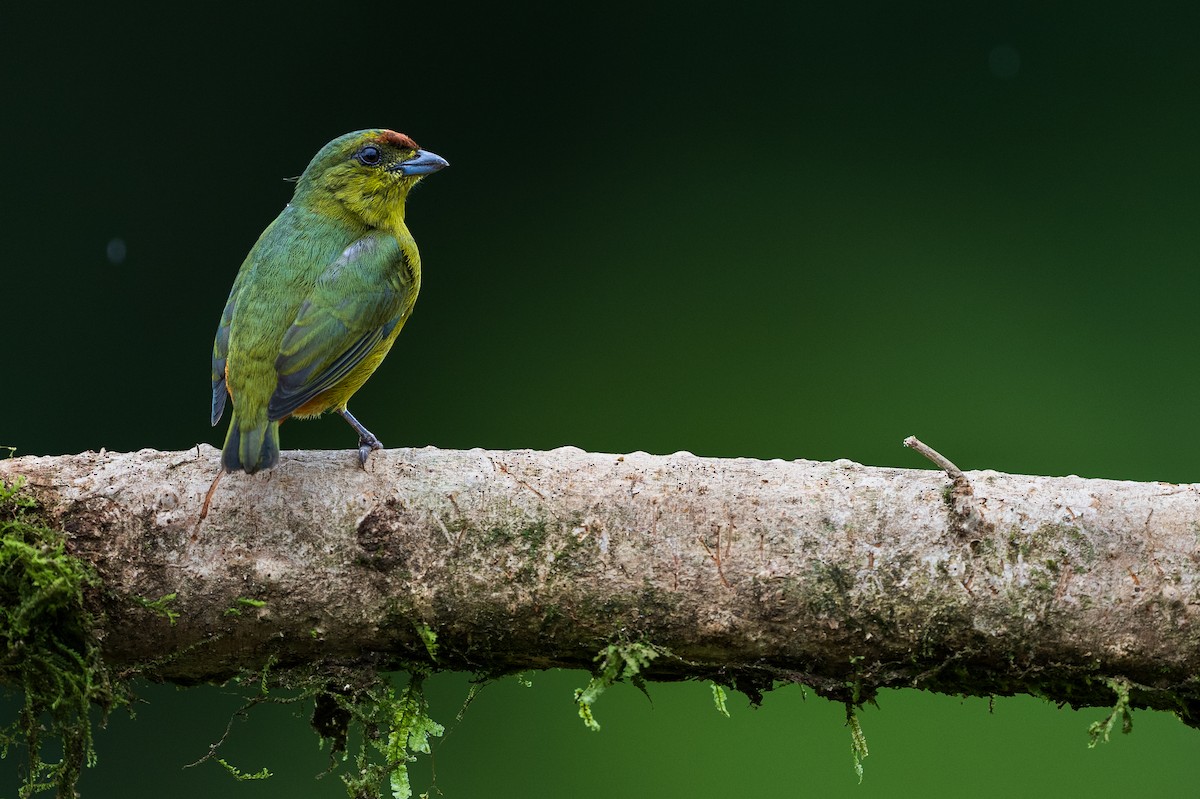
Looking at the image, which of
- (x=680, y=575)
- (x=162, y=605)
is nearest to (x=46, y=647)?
(x=162, y=605)

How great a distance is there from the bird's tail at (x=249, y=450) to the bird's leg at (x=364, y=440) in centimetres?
16

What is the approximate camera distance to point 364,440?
2.67 m

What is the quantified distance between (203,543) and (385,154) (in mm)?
1475

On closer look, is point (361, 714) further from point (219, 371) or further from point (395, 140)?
point (395, 140)

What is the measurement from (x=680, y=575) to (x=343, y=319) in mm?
1080

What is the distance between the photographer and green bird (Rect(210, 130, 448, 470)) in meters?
2.51

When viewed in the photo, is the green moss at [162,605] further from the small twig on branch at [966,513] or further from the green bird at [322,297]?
the small twig on branch at [966,513]

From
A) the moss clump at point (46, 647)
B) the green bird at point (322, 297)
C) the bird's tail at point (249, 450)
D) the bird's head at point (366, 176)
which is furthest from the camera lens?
the bird's head at point (366, 176)

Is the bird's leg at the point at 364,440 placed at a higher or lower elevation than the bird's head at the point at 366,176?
lower

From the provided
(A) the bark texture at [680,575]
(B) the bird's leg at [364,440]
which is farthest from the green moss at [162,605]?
(B) the bird's leg at [364,440]

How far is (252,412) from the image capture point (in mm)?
2400

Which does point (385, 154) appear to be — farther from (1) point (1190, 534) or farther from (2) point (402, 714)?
(1) point (1190, 534)

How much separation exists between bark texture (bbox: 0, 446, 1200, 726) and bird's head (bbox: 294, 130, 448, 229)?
3.86 ft

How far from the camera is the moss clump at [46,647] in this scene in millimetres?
2014
